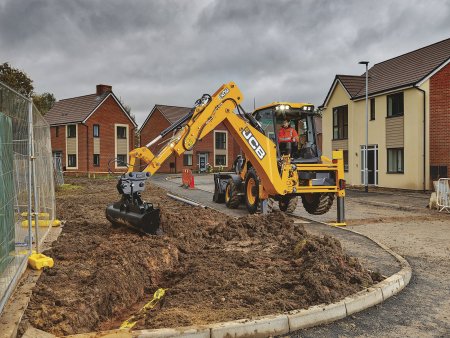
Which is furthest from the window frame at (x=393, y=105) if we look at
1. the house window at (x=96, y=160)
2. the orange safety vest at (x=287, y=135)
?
the house window at (x=96, y=160)

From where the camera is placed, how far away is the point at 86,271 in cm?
581

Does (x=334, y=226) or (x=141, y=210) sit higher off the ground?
(x=141, y=210)

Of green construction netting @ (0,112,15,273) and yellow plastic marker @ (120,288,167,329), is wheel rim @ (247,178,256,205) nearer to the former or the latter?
yellow plastic marker @ (120,288,167,329)

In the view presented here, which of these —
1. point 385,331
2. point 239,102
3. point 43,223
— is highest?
point 239,102

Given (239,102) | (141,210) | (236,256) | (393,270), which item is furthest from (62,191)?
(393,270)

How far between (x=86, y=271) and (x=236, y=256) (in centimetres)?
230

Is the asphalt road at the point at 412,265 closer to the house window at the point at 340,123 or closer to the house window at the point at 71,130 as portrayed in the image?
the house window at the point at 340,123

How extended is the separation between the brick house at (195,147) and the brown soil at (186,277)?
46.8 meters

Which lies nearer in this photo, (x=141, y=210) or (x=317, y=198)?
(x=141, y=210)

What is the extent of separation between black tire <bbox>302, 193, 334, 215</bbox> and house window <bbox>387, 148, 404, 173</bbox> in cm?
1296

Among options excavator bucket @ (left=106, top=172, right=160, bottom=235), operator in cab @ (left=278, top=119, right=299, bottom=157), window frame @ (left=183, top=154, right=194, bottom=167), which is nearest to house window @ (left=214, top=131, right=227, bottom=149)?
window frame @ (left=183, top=154, right=194, bottom=167)

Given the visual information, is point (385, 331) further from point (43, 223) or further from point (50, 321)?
point (43, 223)

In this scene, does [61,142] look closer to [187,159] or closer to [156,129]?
[156,129]

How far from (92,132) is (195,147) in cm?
1452
